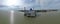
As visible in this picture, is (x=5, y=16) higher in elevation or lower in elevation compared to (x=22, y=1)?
lower

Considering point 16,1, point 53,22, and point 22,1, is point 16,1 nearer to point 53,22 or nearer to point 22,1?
point 22,1

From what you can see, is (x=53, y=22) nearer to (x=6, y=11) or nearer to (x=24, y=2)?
(x=24, y=2)

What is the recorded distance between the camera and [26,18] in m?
0.63

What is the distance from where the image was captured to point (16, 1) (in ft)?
2.11

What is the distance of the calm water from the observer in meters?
0.62

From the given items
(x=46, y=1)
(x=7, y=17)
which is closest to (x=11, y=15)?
Answer: (x=7, y=17)

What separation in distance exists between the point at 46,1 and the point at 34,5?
0.11 metres

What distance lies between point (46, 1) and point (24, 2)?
187mm

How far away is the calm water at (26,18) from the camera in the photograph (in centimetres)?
62

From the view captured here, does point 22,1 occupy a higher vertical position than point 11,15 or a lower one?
higher

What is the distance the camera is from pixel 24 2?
2.10ft

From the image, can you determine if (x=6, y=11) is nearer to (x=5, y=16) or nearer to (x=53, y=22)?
(x=5, y=16)

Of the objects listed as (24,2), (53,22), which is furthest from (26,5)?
(53,22)

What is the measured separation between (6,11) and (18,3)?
0.41 feet
